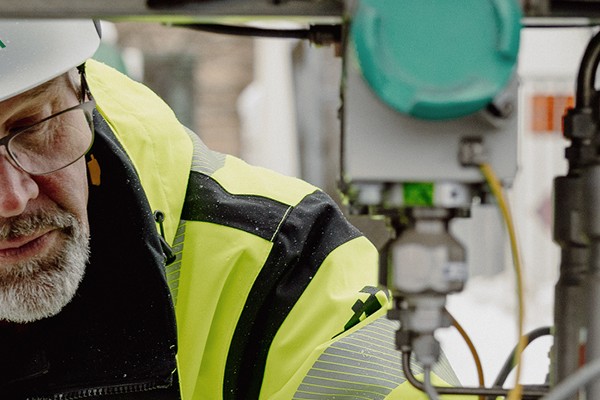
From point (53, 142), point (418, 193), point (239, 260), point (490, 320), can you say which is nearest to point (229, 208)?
point (239, 260)

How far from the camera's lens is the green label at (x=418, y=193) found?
2.11 feet

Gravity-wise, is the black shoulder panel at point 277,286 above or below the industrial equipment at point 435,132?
below

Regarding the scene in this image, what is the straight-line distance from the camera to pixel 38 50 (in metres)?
1.22

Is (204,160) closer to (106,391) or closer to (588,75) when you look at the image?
(106,391)

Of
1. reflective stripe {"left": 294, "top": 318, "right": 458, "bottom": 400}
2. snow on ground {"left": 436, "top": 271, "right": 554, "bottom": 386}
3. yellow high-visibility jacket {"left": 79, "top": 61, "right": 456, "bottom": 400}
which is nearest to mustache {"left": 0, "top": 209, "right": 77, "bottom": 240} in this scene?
yellow high-visibility jacket {"left": 79, "top": 61, "right": 456, "bottom": 400}

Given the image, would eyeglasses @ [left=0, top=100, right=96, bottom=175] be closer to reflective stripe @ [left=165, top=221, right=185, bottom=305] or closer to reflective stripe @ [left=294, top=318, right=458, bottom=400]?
reflective stripe @ [left=165, top=221, right=185, bottom=305]

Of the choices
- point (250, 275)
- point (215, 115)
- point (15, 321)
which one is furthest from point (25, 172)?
point (215, 115)

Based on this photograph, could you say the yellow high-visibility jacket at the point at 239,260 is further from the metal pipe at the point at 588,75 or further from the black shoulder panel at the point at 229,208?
the metal pipe at the point at 588,75

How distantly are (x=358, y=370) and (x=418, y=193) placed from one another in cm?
52

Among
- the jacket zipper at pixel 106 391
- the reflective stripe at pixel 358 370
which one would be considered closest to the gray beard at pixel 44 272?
the jacket zipper at pixel 106 391

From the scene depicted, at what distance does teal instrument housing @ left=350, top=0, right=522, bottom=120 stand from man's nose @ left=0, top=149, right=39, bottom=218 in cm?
70

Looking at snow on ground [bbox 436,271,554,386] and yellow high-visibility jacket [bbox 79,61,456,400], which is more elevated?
yellow high-visibility jacket [bbox 79,61,456,400]

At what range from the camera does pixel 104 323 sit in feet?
4.42

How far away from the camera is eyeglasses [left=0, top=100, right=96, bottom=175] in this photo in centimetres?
123
